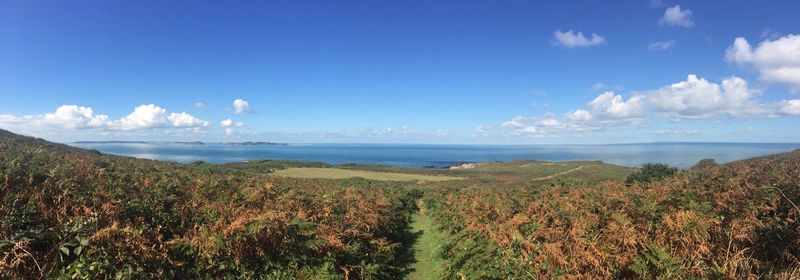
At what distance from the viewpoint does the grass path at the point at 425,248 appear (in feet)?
40.3

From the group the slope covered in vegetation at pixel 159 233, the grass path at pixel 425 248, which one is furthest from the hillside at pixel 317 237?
the grass path at pixel 425 248

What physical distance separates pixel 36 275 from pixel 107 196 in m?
2.73

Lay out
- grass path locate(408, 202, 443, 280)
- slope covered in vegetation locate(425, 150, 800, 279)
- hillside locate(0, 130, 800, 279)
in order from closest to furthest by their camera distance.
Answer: slope covered in vegetation locate(425, 150, 800, 279), hillside locate(0, 130, 800, 279), grass path locate(408, 202, 443, 280)

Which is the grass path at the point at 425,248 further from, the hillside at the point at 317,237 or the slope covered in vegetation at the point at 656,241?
the slope covered in vegetation at the point at 656,241

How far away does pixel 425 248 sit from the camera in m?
15.6

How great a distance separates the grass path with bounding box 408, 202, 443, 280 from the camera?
40.3 feet

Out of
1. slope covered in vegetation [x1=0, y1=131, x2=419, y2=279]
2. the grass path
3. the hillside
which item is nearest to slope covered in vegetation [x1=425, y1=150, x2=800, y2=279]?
the hillside

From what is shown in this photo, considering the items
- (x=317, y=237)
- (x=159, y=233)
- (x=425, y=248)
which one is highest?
(x=159, y=233)

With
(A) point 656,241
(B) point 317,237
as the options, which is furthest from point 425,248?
(A) point 656,241

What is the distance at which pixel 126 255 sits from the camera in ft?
23.5

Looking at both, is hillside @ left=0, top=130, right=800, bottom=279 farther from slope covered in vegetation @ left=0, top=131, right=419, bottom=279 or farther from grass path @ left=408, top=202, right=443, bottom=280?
grass path @ left=408, top=202, right=443, bottom=280

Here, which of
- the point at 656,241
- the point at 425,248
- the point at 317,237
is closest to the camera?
the point at 656,241

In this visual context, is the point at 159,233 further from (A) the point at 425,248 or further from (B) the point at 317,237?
(A) the point at 425,248

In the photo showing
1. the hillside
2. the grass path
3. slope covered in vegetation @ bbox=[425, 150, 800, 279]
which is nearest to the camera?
slope covered in vegetation @ bbox=[425, 150, 800, 279]
